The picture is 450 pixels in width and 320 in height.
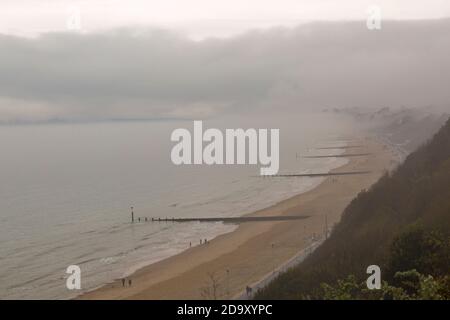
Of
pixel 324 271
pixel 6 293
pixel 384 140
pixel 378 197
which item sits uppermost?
pixel 384 140

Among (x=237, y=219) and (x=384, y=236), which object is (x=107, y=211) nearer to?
(x=237, y=219)

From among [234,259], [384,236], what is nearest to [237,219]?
[234,259]

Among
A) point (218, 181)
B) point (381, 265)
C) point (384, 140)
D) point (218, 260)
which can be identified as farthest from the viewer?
point (384, 140)

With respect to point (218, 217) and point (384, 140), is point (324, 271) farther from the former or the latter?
point (384, 140)

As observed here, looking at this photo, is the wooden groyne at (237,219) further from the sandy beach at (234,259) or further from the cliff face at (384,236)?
the cliff face at (384,236)

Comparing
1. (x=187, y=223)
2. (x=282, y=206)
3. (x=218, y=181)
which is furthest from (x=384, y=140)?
(x=187, y=223)
